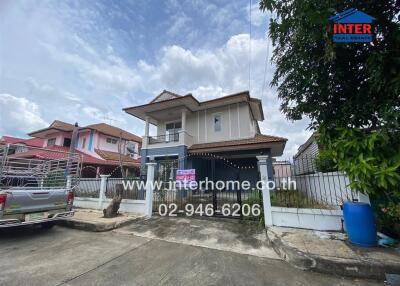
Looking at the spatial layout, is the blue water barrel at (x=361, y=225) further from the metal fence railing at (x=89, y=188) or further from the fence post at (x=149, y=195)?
the metal fence railing at (x=89, y=188)

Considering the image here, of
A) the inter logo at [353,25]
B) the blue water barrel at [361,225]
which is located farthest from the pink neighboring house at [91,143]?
the inter logo at [353,25]

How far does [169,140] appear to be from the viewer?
44.4 feet

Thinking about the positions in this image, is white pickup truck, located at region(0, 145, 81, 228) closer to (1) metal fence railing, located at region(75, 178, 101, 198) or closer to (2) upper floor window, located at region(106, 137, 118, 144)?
(1) metal fence railing, located at region(75, 178, 101, 198)

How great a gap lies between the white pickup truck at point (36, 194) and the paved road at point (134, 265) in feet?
2.03

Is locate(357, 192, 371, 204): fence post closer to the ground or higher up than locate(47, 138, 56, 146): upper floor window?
closer to the ground

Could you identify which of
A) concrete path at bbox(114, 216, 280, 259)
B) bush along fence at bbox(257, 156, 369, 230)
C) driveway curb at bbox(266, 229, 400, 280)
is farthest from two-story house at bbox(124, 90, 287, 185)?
driveway curb at bbox(266, 229, 400, 280)

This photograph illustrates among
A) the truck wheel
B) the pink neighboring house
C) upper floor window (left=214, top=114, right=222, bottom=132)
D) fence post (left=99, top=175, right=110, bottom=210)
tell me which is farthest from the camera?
the pink neighboring house

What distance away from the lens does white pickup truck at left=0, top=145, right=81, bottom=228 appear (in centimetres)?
414

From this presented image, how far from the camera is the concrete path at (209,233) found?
4.03 m

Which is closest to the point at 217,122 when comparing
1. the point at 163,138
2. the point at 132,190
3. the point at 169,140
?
the point at 169,140

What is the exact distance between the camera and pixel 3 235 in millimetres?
4848

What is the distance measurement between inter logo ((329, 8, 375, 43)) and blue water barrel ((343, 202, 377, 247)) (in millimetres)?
3115

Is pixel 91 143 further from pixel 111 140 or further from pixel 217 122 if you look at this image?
pixel 217 122

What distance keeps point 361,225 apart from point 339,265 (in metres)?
1.04
